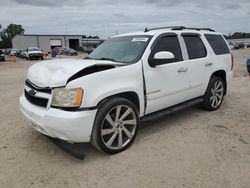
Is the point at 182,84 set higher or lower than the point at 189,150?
higher

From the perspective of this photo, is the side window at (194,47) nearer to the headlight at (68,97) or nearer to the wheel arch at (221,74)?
the wheel arch at (221,74)

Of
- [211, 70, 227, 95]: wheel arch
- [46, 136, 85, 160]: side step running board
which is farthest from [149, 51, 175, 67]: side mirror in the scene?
[211, 70, 227, 95]: wheel arch

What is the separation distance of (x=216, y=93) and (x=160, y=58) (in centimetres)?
242

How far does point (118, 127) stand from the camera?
3.69 meters

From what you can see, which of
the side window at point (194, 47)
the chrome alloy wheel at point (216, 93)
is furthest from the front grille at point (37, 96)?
the chrome alloy wheel at point (216, 93)

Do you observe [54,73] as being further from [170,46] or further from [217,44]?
[217,44]

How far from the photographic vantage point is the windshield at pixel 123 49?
4159 millimetres

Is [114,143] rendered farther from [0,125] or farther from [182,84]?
[0,125]

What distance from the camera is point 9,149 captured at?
13.0ft

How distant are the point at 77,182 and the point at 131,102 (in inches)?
54.6

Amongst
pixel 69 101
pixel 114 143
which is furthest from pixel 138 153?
pixel 69 101

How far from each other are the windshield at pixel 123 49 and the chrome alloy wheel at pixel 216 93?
7.25 ft

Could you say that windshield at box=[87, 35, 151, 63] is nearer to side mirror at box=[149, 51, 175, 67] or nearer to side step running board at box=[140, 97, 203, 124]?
side mirror at box=[149, 51, 175, 67]

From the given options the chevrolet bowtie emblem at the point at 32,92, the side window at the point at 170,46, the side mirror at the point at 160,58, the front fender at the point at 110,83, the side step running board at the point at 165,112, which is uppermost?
the side window at the point at 170,46
